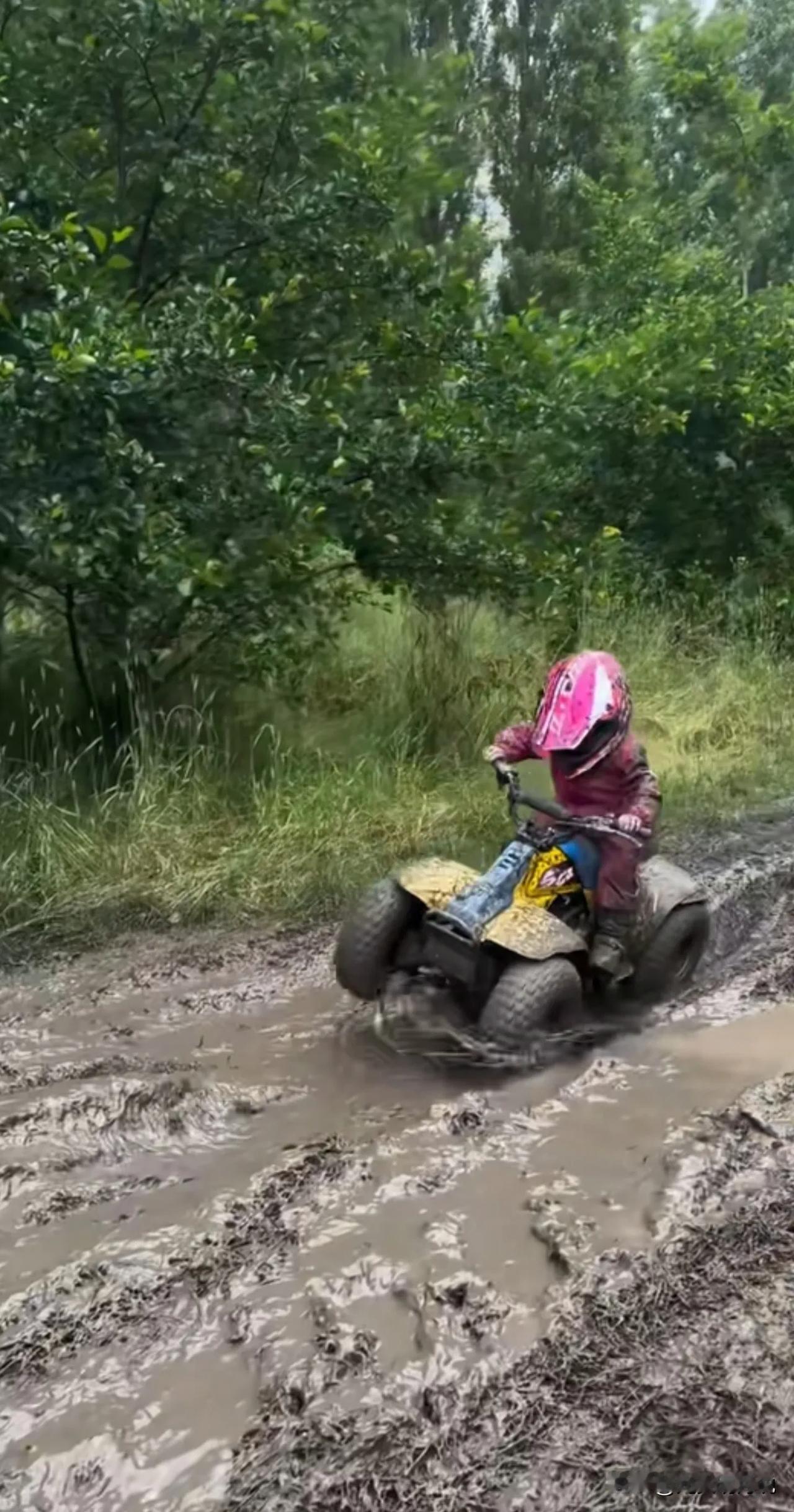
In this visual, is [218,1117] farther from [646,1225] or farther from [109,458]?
[109,458]

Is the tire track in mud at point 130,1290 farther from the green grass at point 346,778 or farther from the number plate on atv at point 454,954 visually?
the green grass at point 346,778

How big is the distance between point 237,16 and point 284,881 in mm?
4693

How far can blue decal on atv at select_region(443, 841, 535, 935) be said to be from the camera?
14.5 feet

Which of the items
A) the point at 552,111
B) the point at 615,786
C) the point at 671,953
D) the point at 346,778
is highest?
the point at 552,111

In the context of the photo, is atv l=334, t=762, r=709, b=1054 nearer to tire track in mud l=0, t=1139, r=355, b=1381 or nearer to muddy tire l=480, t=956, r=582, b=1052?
muddy tire l=480, t=956, r=582, b=1052

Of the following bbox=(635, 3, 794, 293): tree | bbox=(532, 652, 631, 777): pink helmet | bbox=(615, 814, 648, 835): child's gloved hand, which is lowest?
bbox=(615, 814, 648, 835): child's gloved hand

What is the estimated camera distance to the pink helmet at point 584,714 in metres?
4.72

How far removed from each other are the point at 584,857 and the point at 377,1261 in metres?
2.04

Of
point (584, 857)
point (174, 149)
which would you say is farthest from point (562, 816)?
point (174, 149)

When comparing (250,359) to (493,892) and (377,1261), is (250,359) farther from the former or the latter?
(377,1261)

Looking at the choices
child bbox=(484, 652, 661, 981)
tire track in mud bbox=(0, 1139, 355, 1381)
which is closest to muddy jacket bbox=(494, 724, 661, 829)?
child bbox=(484, 652, 661, 981)

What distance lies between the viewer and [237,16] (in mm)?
6844

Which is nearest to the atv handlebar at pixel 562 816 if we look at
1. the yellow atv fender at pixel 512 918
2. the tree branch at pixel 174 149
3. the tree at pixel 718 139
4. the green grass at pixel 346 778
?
the yellow atv fender at pixel 512 918

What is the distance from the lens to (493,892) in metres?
4.57
